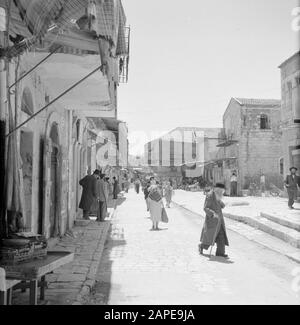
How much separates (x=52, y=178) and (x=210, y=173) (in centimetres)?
3837

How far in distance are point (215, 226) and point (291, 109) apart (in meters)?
13.5

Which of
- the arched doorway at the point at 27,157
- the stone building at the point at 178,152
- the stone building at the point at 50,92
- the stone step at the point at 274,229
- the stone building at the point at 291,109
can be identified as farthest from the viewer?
the stone building at the point at 178,152

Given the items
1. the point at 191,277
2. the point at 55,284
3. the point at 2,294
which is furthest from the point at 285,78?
the point at 2,294

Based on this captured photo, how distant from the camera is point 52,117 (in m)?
8.22

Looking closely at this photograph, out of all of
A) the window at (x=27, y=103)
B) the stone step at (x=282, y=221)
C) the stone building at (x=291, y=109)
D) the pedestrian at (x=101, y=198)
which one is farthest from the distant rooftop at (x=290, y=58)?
the window at (x=27, y=103)

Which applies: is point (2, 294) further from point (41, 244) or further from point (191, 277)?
point (191, 277)

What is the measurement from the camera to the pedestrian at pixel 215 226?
771 centimetres

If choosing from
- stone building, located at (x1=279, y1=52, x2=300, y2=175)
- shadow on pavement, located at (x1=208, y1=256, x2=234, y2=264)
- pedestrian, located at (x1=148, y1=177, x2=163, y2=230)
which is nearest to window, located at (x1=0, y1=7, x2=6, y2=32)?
shadow on pavement, located at (x1=208, y1=256, x2=234, y2=264)

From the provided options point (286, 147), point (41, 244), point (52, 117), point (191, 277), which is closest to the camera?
point (41, 244)

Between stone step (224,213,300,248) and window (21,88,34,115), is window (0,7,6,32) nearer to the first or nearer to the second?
window (21,88,34,115)

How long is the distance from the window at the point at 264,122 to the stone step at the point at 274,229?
20592mm

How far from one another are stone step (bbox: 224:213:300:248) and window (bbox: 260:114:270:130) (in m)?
20.6

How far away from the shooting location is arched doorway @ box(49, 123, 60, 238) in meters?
9.06

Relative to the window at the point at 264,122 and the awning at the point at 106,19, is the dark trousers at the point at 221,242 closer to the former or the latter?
the awning at the point at 106,19
